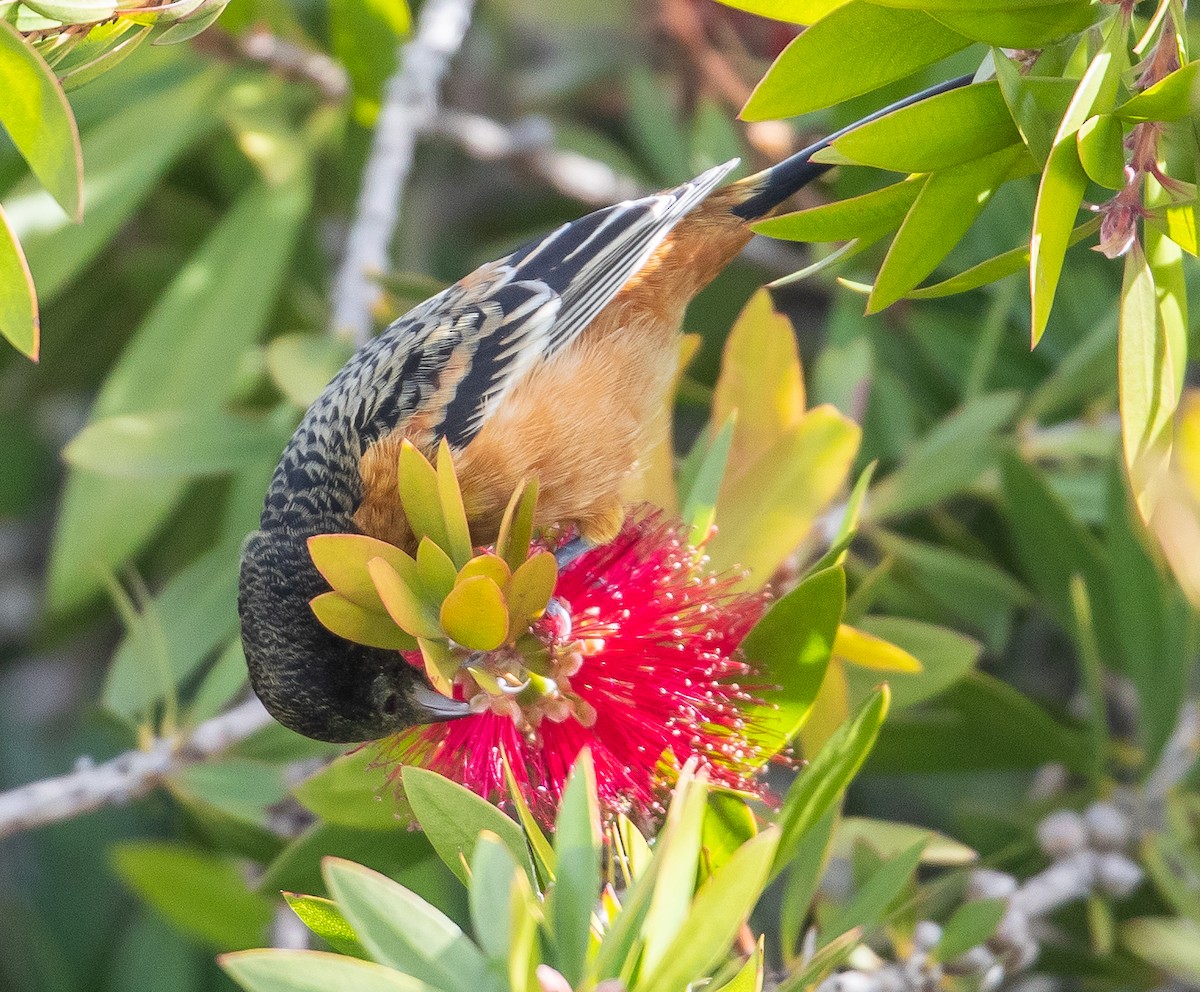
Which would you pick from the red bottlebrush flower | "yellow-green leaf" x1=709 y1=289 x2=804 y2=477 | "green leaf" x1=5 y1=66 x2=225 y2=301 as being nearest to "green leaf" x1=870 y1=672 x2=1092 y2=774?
"yellow-green leaf" x1=709 y1=289 x2=804 y2=477

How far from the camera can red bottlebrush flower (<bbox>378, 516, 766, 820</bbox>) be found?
4.69ft

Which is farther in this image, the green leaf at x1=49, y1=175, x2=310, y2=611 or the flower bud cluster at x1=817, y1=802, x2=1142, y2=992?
the green leaf at x1=49, y1=175, x2=310, y2=611

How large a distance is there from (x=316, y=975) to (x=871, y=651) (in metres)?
0.92

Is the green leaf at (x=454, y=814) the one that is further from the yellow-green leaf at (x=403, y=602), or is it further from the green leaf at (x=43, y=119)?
the green leaf at (x=43, y=119)

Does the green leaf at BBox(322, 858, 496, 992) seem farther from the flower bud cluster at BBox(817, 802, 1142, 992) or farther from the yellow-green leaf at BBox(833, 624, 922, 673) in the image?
the yellow-green leaf at BBox(833, 624, 922, 673)

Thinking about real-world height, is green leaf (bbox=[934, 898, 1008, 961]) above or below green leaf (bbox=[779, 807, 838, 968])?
below

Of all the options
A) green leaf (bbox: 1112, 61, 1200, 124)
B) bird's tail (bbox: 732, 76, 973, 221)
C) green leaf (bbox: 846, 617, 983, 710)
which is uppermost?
green leaf (bbox: 1112, 61, 1200, 124)

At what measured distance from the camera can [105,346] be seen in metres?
3.38

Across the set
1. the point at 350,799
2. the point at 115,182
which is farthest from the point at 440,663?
the point at 115,182

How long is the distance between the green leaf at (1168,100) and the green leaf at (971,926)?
98cm

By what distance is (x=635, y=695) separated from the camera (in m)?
1.46

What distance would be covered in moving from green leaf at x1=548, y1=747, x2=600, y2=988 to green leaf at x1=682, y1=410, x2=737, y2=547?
668 mm

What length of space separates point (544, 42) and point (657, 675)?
3.04m

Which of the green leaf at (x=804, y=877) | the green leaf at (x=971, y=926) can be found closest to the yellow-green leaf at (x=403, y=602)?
the green leaf at (x=804, y=877)
